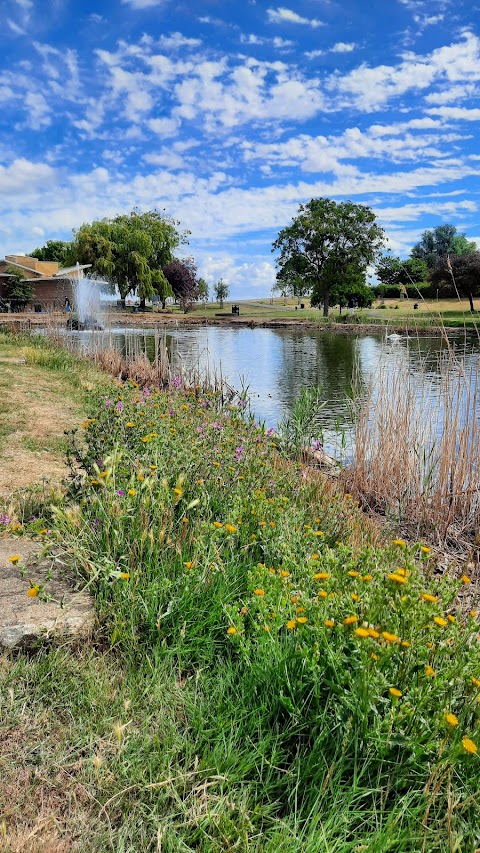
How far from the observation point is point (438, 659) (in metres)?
1.88

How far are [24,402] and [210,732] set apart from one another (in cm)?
669

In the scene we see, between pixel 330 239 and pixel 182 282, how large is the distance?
2107 centimetres

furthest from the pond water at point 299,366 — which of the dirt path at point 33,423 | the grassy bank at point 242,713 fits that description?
the grassy bank at point 242,713

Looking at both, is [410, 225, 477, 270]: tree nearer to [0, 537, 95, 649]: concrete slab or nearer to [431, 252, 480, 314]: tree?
[431, 252, 480, 314]: tree

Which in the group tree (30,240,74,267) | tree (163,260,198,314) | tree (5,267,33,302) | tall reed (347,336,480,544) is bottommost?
tall reed (347,336,480,544)

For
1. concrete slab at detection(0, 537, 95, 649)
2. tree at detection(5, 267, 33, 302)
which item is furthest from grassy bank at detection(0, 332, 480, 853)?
tree at detection(5, 267, 33, 302)

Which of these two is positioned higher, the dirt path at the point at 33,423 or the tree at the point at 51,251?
the tree at the point at 51,251

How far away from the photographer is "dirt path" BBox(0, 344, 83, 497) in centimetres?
470

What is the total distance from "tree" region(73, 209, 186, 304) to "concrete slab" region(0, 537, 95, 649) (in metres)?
47.7

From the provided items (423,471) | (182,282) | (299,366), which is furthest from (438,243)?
(423,471)

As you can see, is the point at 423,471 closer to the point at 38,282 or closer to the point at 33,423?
the point at 33,423

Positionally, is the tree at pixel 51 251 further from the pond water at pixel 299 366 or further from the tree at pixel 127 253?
the pond water at pixel 299 366

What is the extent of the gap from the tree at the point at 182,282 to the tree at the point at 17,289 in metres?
21.2

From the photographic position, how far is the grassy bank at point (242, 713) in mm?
1554
